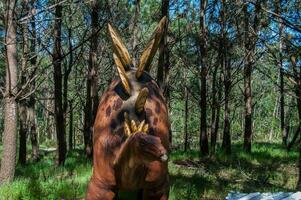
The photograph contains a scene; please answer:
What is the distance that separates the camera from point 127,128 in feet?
11.8

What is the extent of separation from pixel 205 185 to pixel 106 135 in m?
3.41

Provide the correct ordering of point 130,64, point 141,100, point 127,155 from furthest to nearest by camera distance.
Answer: point 130,64, point 141,100, point 127,155

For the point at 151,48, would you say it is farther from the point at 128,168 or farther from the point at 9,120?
the point at 9,120

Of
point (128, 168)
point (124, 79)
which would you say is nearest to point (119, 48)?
point (124, 79)

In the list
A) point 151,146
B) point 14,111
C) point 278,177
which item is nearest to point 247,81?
point 278,177

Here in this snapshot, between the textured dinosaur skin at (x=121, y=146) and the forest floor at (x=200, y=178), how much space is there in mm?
1430

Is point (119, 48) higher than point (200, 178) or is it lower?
higher

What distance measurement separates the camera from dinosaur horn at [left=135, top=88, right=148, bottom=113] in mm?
3516

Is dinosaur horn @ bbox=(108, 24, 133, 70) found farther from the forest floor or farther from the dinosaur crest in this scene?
the forest floor

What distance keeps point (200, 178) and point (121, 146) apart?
448cm

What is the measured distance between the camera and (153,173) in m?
4.05

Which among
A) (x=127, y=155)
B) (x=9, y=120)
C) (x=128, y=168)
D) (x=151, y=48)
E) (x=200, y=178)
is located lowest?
(x=200, y=178)

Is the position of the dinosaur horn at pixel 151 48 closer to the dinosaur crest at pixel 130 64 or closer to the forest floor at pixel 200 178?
the dinosaur crest at pixel 130 64

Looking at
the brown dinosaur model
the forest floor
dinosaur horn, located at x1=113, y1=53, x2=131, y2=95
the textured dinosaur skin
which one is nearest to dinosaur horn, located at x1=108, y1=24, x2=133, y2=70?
the brown dinosaur model
